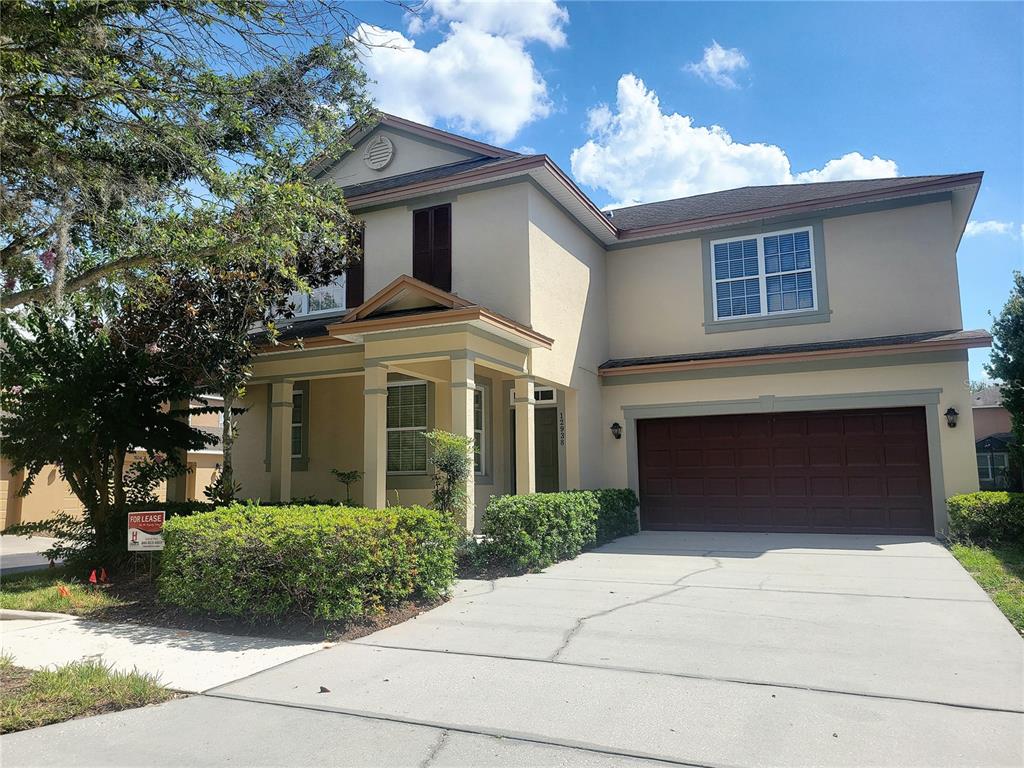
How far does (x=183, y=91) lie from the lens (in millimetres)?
6910

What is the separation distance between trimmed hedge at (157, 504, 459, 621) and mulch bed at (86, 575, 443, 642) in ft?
0.35

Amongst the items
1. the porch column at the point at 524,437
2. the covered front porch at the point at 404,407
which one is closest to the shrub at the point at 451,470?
the covered front porch at the point at 404,407

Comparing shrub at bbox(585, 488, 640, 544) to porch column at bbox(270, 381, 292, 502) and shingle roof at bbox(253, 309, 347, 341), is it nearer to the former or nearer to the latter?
porch column at bbox(270, 381, 292, 502)

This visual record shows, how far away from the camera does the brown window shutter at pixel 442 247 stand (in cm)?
1303

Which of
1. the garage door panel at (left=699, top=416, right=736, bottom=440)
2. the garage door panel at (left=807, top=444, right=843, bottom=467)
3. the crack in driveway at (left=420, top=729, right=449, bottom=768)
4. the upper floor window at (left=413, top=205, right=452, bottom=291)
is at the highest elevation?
the upper floor window at (left=413, top=205, right=452, bottom=291)

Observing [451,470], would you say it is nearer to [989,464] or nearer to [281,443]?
[281,443]

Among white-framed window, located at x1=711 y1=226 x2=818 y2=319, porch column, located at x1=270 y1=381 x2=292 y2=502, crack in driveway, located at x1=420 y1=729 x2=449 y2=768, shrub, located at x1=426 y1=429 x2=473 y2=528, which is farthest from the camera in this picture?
white-framed window, located at x1=711 y1=226 x2=818 y2=319

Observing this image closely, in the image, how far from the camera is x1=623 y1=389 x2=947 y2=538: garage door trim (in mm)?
12516

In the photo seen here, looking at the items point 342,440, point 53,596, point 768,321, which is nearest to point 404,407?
point 342,440

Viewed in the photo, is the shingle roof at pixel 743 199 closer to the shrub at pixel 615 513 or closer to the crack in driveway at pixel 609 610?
the shrub at pixel 615 513

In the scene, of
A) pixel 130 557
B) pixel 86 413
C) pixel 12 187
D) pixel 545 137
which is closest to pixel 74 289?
pixel 12 187

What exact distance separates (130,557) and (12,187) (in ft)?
16.8

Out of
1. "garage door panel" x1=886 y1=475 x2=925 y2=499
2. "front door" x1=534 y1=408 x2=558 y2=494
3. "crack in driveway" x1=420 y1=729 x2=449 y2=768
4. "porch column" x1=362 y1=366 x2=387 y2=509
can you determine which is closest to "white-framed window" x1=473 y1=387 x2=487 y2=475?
"front door" x1=534 y1=408 x2=558 y2=494

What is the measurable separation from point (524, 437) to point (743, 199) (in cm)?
787
